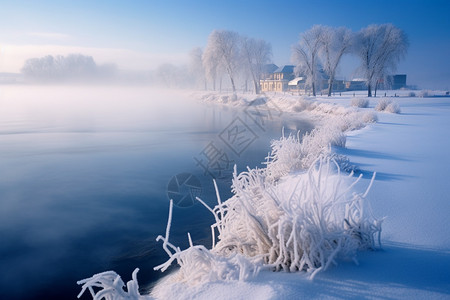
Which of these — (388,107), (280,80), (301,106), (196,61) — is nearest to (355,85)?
(280,80)

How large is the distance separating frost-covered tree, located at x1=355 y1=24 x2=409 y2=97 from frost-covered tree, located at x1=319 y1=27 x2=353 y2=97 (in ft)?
4.86

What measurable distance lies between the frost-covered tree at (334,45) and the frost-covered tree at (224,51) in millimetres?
16504

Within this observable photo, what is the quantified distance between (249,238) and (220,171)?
6.59 metres

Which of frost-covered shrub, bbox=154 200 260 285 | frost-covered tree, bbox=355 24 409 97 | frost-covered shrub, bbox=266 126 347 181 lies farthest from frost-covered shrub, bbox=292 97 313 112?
frost-covered shrub, bbox=154 200 260 285

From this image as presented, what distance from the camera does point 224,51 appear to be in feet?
170

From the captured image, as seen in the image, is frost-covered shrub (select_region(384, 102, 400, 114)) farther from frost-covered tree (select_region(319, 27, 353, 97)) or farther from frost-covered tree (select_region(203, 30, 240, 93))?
frost-covered tree (select_region(203, 30, 240, 93))

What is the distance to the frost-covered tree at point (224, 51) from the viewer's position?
51469 millimetres

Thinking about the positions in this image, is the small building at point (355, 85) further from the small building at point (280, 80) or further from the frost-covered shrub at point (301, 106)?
the frost-covered shrub at point (301, 106)

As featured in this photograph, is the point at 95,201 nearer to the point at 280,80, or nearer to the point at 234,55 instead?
the point at 234,55

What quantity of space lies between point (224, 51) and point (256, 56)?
5.79 meters

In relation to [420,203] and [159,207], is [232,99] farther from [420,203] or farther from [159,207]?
[420,203]

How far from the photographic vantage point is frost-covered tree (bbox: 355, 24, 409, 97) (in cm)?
3566

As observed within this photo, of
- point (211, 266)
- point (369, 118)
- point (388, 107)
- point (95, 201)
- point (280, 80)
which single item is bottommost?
point (95, 201)

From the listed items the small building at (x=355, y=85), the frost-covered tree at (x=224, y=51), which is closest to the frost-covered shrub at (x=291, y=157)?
the frost-covered tree at (x=224, y=51)
